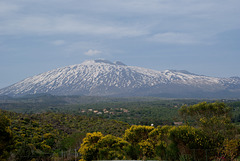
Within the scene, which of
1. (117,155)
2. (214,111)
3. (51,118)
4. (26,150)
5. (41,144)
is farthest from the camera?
(51,118)

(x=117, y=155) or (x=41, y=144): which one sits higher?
(x=117, y=155)

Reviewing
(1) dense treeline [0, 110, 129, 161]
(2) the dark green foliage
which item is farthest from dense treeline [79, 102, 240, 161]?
(2) the dark green foliage

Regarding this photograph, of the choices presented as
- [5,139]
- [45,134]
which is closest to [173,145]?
[5,139]

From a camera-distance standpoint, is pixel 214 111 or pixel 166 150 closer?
pixel 166 150

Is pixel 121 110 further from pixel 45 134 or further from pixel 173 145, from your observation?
pixel 173 145

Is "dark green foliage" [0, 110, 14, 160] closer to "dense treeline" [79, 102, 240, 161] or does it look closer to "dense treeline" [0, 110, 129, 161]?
"dense treeline" [0, 110, 129, 161]

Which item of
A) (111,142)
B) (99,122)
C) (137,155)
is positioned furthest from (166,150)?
(99,122)

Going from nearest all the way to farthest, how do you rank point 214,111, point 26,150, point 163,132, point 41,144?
point 26,150 → point 163,132 → point 41,144 → point 214,111

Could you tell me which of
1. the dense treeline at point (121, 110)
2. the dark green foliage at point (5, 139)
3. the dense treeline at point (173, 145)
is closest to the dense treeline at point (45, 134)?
the dark green foliage at point (5, 139)

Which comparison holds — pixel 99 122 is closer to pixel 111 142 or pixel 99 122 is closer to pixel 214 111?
pixel 214 111
